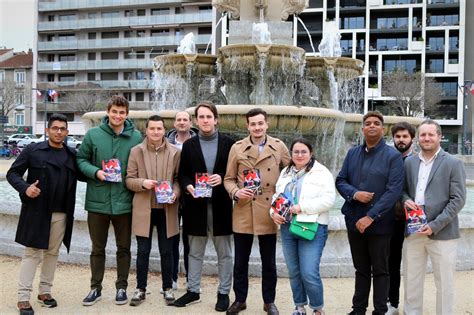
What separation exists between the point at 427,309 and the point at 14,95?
65898mm

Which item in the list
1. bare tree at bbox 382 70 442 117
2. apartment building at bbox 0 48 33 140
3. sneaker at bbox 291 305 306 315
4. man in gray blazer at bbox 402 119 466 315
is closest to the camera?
man in gray blazer at bbox 402 119 466 315

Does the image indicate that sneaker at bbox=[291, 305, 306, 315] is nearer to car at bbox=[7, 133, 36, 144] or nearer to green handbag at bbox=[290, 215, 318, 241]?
green handbag at bbox=[290, 215, 318, 241]

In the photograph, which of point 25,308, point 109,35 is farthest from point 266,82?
point 109,35

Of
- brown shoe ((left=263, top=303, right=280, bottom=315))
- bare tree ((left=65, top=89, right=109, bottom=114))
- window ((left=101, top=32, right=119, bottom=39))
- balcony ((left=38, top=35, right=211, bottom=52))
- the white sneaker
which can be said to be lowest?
the white sneaker

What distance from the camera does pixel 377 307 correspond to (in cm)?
457

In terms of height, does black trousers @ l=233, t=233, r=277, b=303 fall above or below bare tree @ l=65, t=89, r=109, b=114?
below

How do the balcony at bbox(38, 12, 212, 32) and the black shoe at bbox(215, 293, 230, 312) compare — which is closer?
the black shoe at bbox(215, 293, 230, 312)

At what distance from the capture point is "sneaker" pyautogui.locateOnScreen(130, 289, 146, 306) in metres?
4.95

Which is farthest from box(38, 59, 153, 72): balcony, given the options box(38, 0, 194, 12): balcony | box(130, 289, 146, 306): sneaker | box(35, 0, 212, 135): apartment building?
box(130, 289, 146, 306): sneaker

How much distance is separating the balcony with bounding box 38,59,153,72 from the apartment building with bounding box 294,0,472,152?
18.7m

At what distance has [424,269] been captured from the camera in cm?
453

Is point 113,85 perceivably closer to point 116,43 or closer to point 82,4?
point 116,43

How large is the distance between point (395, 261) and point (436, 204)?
88 centimetres

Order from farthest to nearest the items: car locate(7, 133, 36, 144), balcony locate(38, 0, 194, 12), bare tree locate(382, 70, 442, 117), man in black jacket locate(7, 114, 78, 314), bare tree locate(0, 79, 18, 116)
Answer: balcony locate(38, 0, 194, 12), bare tree locate(0, 79, 18, 116), bare tree locate(382, 70, 442, 117), car locate(7, 133, 36, 144), man in black jacket locate(7, 114, 78, 314)
